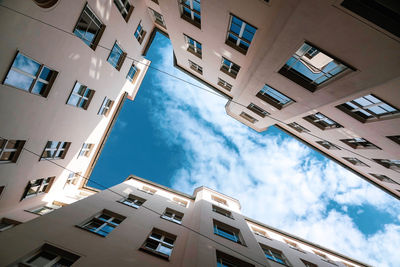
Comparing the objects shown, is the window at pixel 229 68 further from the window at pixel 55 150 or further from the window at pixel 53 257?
the window at pixel 53 257

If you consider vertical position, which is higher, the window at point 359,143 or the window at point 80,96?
the window at point 359,143

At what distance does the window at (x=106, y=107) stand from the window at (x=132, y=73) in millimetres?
3148

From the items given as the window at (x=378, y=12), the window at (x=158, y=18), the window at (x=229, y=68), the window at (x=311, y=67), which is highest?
the window at (x=158, y=18)

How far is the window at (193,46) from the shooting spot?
13.3 meters

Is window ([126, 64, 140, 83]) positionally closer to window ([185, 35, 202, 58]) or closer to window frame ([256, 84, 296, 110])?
window ([185, 35, 202, 58])

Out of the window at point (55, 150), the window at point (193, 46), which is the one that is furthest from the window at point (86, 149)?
the window at point (193, 46)

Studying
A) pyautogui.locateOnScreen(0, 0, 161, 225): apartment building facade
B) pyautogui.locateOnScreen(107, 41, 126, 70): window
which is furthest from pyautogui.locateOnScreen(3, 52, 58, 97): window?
pyautogui.locateOnScreen(107, 41, 126, 70): window

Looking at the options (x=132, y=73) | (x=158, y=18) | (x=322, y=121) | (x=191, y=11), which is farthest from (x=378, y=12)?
(x=132, y=73)

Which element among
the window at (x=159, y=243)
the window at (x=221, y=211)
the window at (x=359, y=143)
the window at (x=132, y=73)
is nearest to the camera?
the window at (x=159, y=243)

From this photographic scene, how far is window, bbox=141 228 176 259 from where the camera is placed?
8.65 metres

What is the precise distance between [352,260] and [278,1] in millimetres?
27210

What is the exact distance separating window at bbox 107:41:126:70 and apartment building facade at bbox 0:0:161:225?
8cm

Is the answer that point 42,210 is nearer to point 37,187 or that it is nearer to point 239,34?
point 37,187

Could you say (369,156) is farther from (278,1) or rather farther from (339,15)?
(278,1)
